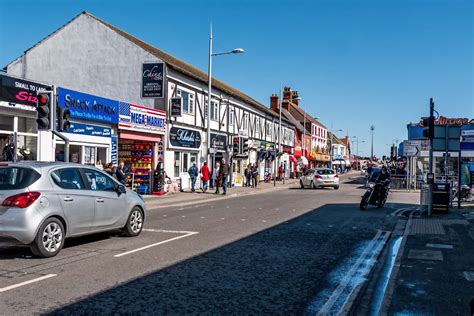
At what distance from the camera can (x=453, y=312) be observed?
5039mm

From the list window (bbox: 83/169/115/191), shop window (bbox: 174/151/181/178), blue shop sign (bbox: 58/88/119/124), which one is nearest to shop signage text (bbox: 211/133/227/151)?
shop window (bbox: 174/151/181/178)

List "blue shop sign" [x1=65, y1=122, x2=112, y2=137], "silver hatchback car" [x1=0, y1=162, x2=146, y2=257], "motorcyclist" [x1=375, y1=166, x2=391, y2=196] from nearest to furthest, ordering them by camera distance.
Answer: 1. "silver hatchback car" [x1=0, y1=162, x2=146, y2=257]
2. "motorcyclist" [x1=375, y1=166, x2=391, y2=196]
3. "blue shop sign" [x1=65, y1=122, x2=112, y2=137]

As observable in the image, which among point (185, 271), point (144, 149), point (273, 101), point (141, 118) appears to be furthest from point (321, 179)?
point (273, 101)

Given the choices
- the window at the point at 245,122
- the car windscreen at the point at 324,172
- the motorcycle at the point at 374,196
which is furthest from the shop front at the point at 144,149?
the window at the point at 245,122

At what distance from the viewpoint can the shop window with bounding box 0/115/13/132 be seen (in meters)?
15.4

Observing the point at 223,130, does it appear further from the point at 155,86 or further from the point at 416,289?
the point at 416,289

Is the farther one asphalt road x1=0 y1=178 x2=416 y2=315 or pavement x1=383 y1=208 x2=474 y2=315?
pavement x1=383 y1=208 x2=474 y2=315

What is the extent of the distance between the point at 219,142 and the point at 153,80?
30.0 ft

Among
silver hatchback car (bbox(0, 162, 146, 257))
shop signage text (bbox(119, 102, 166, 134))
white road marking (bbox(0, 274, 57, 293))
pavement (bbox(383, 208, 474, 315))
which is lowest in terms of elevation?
pavement (bbox(383, 208, 474, 315))

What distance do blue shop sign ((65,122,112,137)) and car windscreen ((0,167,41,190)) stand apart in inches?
413

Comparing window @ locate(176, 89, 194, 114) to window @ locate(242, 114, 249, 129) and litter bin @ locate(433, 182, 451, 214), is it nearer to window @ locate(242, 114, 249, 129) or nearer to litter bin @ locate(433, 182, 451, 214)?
window @ locate(242, 114, 249, 129)

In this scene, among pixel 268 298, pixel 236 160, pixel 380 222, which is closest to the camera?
pixel 268 298

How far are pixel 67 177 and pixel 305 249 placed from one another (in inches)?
180

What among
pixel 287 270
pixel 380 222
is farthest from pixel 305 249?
pixel 380 222
